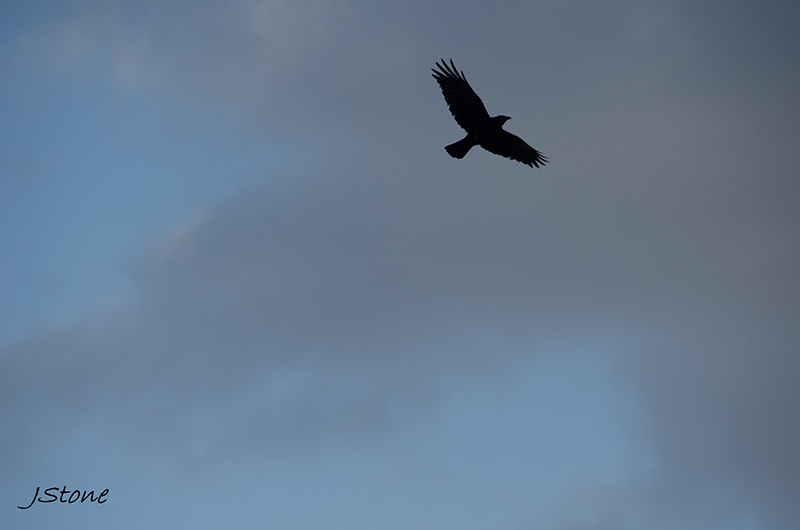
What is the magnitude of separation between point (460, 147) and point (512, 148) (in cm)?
242

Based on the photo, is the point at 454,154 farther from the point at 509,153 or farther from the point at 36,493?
the point at 36,493

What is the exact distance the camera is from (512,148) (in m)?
25.9

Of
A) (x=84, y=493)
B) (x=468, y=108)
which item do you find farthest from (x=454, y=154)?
(x=84, y=493)

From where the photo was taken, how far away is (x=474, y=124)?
24.6m

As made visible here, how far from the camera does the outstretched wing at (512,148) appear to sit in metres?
25.4

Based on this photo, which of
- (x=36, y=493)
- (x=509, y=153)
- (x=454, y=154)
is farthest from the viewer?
(x=509, y=153)

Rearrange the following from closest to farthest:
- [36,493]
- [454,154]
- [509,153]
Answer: [36,493]
[454,154]
[509,153]

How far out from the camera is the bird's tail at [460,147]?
24219 millimetres

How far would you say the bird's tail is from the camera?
2422 cm

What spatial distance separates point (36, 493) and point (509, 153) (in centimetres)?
1800

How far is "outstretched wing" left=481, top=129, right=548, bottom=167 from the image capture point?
25.4 meters

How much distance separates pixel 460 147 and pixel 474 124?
0.94 meters

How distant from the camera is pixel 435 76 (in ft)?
78.2

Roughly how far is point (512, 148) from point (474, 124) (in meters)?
1.97
